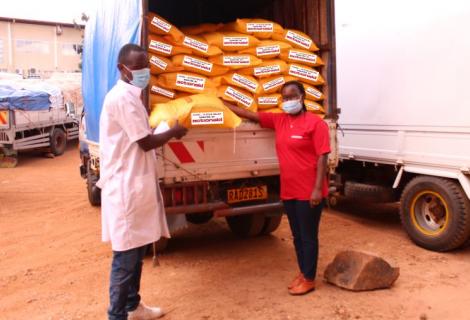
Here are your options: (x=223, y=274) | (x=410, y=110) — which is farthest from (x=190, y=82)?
(x=410, y=110)

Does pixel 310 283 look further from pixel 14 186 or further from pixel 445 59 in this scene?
pixel 14 186

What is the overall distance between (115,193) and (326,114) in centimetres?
257

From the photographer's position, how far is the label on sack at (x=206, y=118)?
406cm

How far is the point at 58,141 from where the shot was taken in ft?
52.7

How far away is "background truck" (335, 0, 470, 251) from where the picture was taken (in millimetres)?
5125

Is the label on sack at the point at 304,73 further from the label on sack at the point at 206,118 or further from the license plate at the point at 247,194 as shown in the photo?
the license plate at the point at 247,194

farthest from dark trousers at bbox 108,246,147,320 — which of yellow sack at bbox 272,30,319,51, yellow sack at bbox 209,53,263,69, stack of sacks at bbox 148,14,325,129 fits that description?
yellow sack at bbox 272,30,319,51

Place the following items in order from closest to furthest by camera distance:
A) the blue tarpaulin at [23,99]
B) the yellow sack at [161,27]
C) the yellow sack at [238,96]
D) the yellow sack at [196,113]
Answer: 1. the yellow sack at [196,113]
2. the yellow sack at [161,27]
3. the yellow sack at [238,96]
4. the blue tarpaulin at [23,99]

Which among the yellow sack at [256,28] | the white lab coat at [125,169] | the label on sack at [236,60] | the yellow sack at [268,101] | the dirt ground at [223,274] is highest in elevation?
the yellow sack at [256,28]

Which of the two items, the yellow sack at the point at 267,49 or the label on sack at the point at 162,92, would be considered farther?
the yellow sack at the point at 267,49

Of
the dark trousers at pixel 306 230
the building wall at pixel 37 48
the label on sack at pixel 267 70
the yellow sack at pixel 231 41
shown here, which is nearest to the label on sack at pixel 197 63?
the yellow sack at pixel 231 41

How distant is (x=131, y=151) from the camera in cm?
322

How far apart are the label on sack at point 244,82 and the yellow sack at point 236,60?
0.34 feet

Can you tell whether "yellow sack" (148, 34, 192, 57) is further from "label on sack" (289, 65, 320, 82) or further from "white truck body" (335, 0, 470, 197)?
"white truck body" (335, 0, 470, 197)
